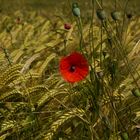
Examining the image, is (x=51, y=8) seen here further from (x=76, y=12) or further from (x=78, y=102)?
(x=76, y=12)

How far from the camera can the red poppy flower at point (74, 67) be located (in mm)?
1984

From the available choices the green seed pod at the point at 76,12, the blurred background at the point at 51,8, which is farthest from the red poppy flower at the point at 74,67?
the blurred background at the point at 51,8

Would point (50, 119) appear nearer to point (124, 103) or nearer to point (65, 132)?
point (65, 132)

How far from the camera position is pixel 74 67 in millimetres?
2021

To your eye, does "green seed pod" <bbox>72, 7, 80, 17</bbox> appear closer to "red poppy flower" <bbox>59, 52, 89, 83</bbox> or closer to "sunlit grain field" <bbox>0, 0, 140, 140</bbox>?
"sunlit grain field" <bbox>0, 0, 140, 140</bbox>

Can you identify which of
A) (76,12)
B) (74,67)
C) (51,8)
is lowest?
(74,67)

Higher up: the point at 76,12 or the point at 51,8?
the point at 51,8

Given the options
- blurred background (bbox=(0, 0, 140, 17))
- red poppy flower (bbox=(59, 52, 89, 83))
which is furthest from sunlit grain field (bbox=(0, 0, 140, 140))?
blurred background (bbox=(0, 0, 140, 17))

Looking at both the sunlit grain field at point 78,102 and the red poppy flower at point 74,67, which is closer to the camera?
the red poppy flower at point 74,67

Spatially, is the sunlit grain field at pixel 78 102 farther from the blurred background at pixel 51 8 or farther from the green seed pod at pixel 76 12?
the blurred background at pixel 51 8

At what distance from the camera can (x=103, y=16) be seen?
1995 mm

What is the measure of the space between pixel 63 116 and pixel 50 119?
6.2 inches

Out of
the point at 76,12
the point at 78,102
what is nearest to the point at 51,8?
the point at 78,102

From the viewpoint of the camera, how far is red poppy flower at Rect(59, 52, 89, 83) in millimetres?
Answer: 1984
